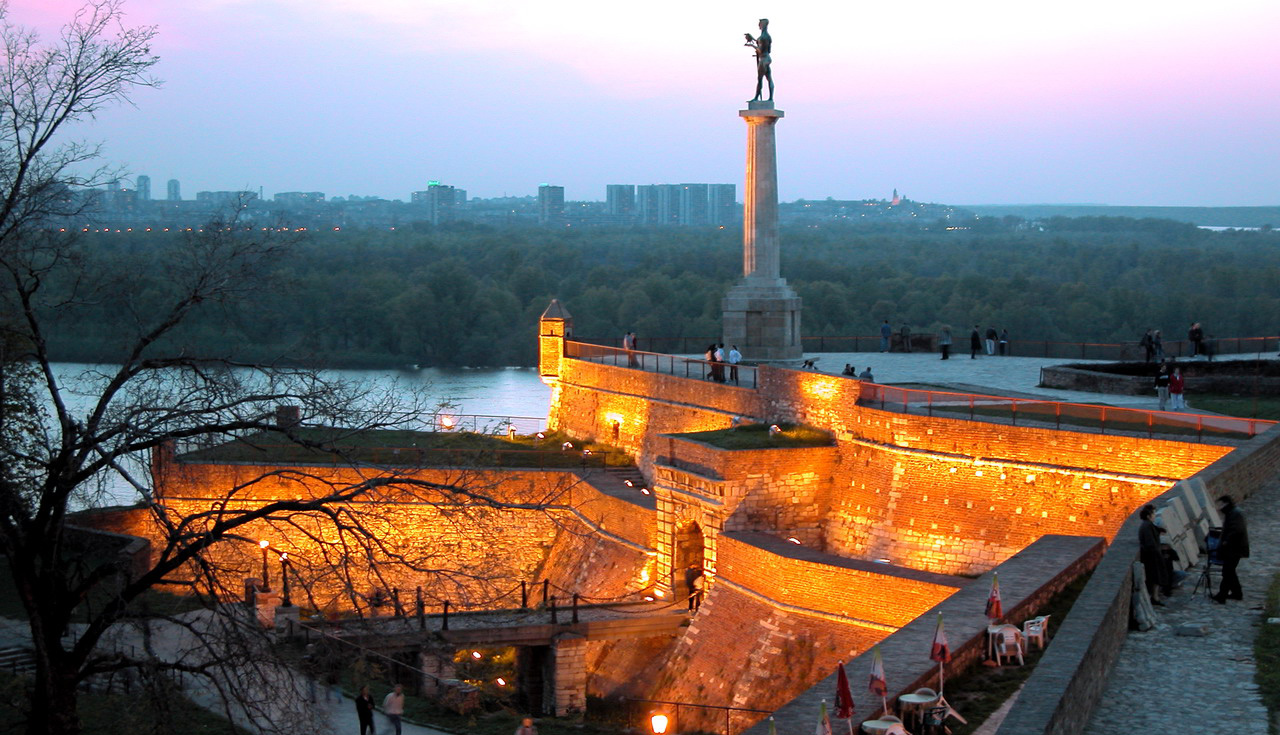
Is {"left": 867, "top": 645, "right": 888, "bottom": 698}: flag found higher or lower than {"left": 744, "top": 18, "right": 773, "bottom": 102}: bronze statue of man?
lower

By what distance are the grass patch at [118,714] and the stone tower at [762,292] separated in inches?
692

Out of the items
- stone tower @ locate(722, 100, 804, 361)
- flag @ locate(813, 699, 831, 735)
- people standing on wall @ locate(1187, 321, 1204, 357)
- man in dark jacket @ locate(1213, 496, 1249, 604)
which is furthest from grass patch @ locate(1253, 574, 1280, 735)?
people standing on wall @ locate(1187, 321, 1204, 357)

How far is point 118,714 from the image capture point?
15.2m

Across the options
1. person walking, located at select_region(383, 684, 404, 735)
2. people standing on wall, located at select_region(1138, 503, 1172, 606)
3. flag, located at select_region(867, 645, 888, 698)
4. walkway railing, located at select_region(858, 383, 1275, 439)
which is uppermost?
walkway railing, located at select_region(858, 383, 1275, 439)

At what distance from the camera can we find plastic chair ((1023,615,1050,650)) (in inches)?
518

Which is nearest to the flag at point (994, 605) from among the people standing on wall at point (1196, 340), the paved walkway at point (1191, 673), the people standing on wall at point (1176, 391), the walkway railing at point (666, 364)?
the paved walkway at point (1191, 673)

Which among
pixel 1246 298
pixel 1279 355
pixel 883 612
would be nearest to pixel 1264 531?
pixel 883 612

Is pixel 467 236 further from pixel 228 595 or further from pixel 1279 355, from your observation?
pixel 228 595

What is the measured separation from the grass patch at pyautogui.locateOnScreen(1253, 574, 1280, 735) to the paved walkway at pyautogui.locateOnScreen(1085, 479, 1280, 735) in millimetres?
57

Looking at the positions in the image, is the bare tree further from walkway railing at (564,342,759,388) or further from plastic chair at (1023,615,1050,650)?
walkway railing at (564,342,759,388)

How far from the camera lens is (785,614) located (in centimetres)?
2088

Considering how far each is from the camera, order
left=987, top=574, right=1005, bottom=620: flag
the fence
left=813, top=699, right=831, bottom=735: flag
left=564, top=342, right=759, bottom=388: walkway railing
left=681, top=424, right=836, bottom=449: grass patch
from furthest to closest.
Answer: the fence, left=564, top=342, right=759, bottom=388: walkway railing, left=681, top=424, right=836, bottom=449: grass patch, left=987, top=574, right=1005, bottom=620: flag, left=813, top=699, right=831, bottom=735: flag

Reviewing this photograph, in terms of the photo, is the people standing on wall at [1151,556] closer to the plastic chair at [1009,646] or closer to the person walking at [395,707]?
the plastic chair at [1009,646]

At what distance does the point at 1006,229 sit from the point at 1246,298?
101 meters
